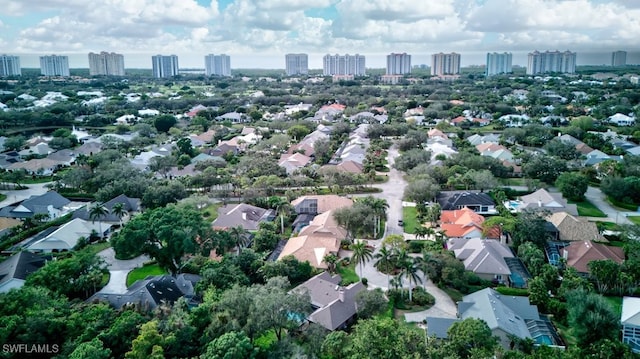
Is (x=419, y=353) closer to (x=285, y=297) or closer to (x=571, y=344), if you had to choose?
(x=285, y=297)

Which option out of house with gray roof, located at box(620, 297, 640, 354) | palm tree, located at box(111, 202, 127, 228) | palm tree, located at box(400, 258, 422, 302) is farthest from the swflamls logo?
house with gray roof, located at box(620, 297, 640, 354)

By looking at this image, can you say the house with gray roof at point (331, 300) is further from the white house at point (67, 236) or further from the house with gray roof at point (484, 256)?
the white house at point (67, 236)

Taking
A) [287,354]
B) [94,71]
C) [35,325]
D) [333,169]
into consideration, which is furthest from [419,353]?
[94,71]

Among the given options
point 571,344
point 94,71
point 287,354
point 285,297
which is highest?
point 94,71

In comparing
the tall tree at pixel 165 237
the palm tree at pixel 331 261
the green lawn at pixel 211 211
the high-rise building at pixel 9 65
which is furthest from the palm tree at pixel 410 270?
the high-rise building at pixel 9 65

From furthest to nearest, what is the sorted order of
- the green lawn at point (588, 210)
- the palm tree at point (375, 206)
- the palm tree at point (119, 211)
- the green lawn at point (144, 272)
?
the green lawn at point (588, 210) → the palm tree at point (119, 211) → the palm tree at point (375, 206) → the green lawn at point (144, 272)

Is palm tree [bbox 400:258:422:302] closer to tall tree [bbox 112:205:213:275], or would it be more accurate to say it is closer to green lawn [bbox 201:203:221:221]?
tall tree [bbox 112:205:213:275]

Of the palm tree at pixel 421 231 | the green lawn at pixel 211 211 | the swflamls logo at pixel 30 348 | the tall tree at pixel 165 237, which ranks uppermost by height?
the tall tree at pixel 165 237
